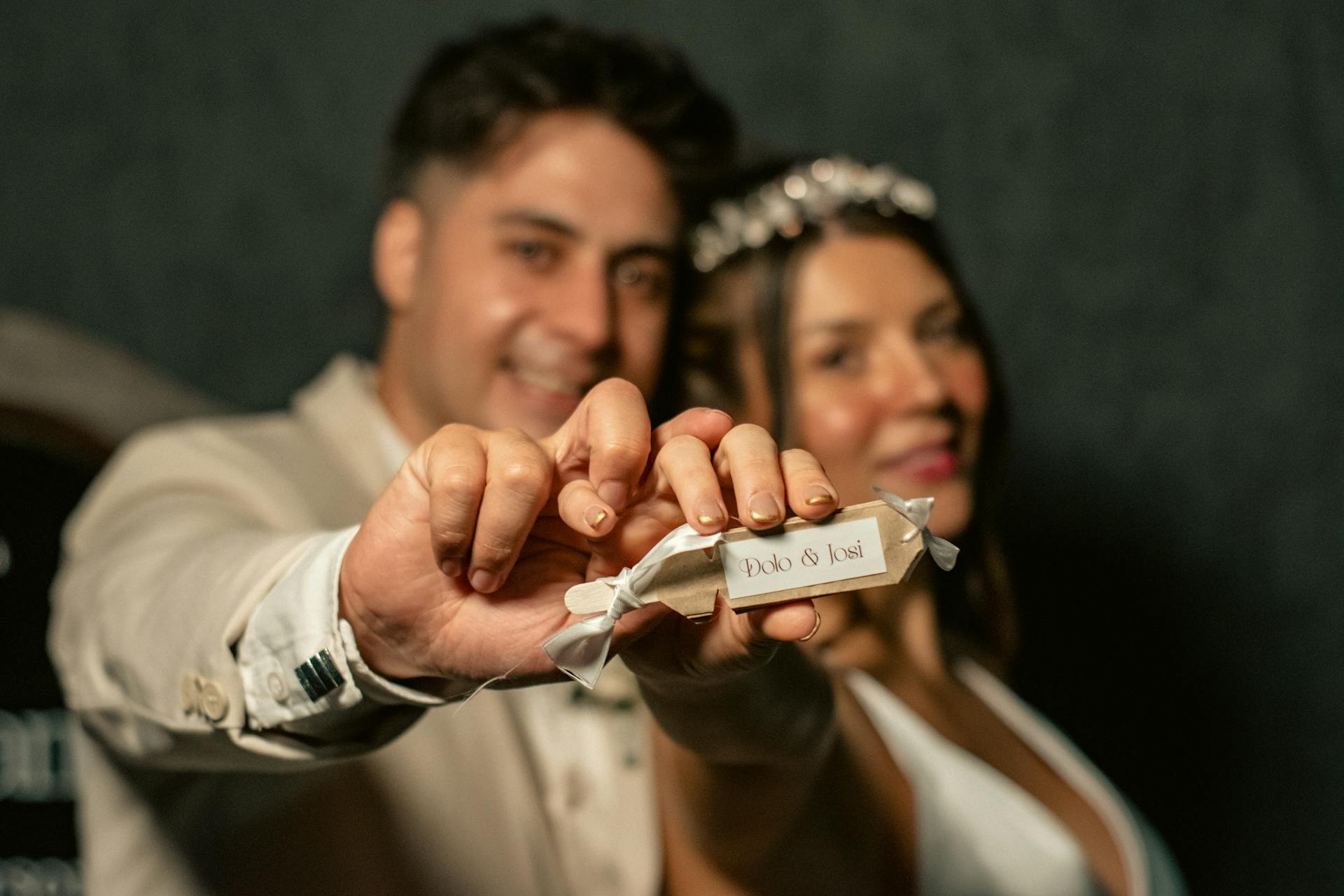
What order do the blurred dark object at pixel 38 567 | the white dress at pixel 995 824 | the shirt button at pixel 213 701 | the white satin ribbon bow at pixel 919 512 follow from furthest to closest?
1. the blurred dark object at pixel 38 567
2. the white dress at pixel 995 824
3. the shirt button at pixel 213 701
4. the white satin ribbon bow at pixel 919 512

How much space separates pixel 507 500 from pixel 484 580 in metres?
0.03

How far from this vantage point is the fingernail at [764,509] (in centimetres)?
23

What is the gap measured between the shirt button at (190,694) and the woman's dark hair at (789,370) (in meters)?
0.35

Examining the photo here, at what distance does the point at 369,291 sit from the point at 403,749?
1.23ft

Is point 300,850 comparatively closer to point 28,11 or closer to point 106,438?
point 106,438

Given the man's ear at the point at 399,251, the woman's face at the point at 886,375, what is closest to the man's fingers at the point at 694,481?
the woman's face at the point at 886,375

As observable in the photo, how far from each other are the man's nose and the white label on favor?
0.37 m

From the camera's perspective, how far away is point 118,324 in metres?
0.77

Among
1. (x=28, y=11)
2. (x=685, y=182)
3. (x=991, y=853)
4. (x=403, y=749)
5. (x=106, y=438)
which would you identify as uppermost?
(x=28, y=11)

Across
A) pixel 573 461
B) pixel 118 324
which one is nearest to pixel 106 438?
pixel 118 324

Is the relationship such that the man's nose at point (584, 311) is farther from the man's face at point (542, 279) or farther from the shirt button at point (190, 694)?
the shirt button at point (190, 694)

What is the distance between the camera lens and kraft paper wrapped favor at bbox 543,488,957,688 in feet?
0.76

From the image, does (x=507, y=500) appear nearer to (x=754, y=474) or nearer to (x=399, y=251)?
(x=754, y=474)

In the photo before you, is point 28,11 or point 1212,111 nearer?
point 1212,111
